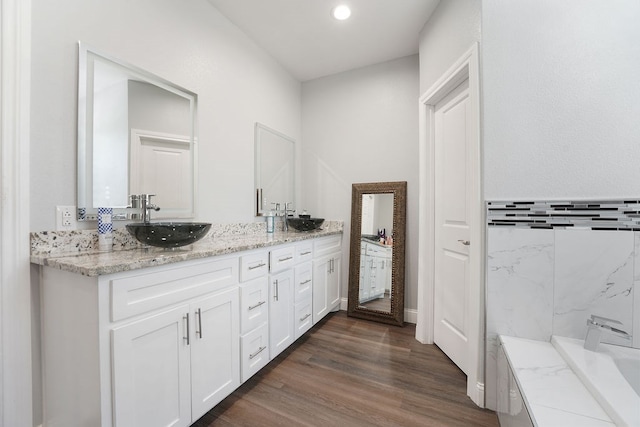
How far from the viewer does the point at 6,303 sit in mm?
1171

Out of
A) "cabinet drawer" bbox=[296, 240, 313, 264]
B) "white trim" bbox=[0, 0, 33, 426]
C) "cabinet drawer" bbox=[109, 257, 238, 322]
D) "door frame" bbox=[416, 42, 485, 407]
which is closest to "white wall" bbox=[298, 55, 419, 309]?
"door frame" bbox=[416, 42, 485, 407]

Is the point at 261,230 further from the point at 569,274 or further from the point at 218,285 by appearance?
the point at 569,274

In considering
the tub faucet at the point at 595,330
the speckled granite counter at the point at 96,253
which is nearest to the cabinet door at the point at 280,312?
the speckled granite counter at the point at 96,253

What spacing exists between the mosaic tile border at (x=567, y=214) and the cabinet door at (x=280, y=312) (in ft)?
4.72

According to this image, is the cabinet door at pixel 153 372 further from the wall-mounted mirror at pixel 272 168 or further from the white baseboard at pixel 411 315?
the white baseboard at pixel 411 315

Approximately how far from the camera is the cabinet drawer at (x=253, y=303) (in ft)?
5.48

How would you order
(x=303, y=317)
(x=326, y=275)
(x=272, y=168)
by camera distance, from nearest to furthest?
1. (x=303, y=317)
2. (x=326, y=275)
3. (x=272, y=168)

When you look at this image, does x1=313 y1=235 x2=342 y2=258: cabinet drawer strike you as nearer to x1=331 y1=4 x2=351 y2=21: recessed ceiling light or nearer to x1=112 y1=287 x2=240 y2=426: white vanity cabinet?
x1=112 y1=287 x2=240 y2=426: white vanity cabinet

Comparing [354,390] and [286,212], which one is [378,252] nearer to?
[286,212]

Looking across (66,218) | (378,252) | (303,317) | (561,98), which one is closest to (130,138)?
(66,218)

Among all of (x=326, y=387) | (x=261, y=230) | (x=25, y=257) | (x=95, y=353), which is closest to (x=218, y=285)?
(x=95, y=353)

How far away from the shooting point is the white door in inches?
75.7

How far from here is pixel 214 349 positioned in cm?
147

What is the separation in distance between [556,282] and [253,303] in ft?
5.77
